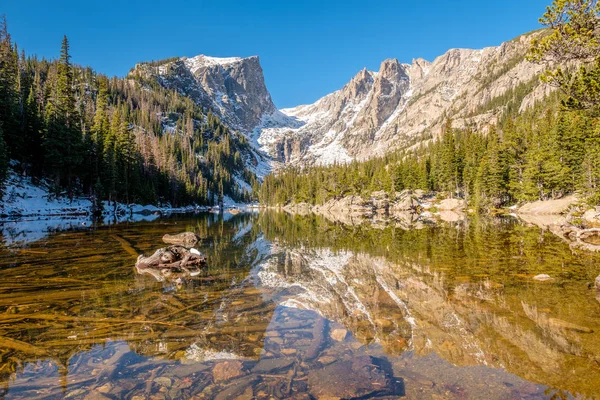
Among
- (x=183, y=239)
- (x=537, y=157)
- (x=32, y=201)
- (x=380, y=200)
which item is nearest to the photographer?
(x=183, y=239)

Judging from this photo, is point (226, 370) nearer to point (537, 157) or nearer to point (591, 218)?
point (591, 218)

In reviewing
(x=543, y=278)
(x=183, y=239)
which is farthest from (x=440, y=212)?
(x=543, y=278)

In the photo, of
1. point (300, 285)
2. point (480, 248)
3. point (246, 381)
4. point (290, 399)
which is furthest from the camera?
point (480, 248)

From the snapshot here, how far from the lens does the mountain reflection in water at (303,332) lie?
5.52 metres

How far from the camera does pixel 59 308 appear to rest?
30.7 feet

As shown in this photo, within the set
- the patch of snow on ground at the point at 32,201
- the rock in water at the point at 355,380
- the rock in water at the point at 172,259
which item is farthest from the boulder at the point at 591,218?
the patch of snow on ground at the point at 32,201

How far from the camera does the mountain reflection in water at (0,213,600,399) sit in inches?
217

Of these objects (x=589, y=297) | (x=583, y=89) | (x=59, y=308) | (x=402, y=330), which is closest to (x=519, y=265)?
(x=589, y=297)

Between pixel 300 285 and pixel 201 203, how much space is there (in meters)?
120

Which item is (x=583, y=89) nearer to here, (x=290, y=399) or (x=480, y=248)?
(x=480, y=248)

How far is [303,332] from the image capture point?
8.16m

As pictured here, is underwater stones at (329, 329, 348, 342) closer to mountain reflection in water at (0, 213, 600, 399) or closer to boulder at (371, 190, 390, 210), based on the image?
mountain reflection in water at (0, 213, 600, 399)

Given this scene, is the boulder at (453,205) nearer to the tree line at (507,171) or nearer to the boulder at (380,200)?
the tree line at (507,171)

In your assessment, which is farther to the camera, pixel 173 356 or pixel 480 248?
pixel 480 248
